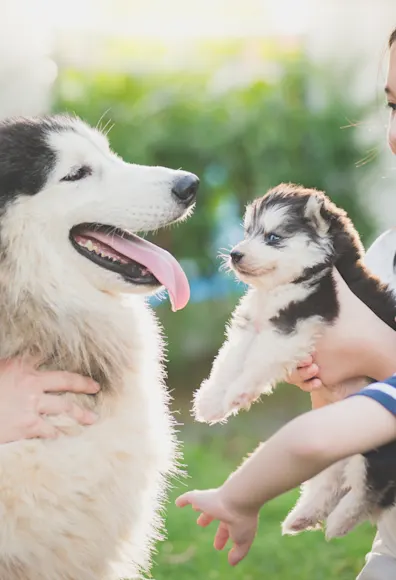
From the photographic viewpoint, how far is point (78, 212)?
231cm

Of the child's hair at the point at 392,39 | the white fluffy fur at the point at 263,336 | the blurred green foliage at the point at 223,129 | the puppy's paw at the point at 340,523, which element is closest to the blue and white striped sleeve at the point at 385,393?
the puppy's paw at the point at 340,523

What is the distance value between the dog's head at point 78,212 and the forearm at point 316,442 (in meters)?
0.78

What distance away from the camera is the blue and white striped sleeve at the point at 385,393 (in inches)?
65.9

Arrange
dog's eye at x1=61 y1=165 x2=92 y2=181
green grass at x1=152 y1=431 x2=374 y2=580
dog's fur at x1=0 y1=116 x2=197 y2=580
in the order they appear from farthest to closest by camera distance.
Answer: green grass at x1=152 y1=431 x2=374 y2=580, dog's eye at x1=61 y1=165 x2=92 y2=181, dog's fur at x1=0 y1=116 x2=197 y2=580

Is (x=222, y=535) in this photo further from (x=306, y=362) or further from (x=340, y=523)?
(x=306, y=362)

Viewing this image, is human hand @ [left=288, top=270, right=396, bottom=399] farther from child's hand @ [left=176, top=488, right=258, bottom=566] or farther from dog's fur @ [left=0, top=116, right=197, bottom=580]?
child's hand @ [left=176, top=488, right=258, bottom=566]

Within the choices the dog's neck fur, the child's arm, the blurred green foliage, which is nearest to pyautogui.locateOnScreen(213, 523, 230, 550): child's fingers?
the child's arm

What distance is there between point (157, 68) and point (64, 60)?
907mm

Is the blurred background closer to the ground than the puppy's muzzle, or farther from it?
closer to the ground

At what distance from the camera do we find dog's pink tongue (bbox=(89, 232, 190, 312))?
7.69 feet

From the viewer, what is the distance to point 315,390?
2592 mm

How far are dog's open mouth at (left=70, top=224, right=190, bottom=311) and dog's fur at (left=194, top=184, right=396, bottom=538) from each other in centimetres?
24

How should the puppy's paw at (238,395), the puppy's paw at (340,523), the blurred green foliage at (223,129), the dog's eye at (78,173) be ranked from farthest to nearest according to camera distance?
the blurred green foliage at (223,129) < the puppy's paw at (238,395) < the dog's eye at (78,173) < the puppy's paw at (340,523)

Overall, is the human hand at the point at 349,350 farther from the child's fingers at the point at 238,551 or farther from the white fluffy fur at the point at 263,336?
the child's fingers at the point at 238,551
